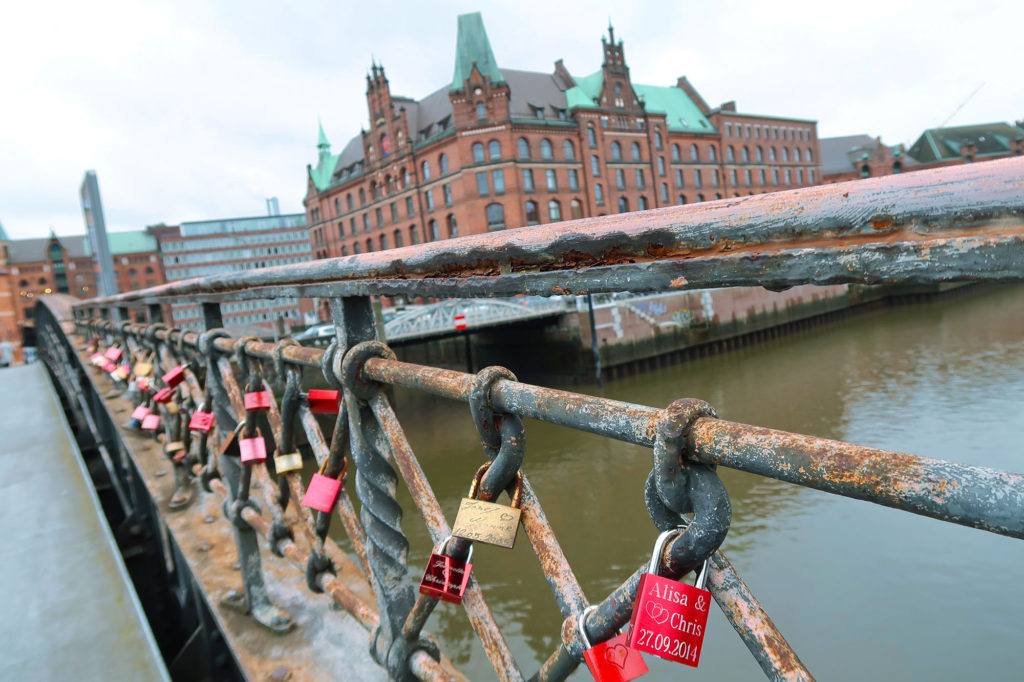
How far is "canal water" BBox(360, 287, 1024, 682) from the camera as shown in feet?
22.5

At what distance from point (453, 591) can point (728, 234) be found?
0.85 m

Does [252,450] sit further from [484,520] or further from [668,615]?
[668,615]

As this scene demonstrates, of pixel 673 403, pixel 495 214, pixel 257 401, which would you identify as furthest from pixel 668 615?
pixel 495 214

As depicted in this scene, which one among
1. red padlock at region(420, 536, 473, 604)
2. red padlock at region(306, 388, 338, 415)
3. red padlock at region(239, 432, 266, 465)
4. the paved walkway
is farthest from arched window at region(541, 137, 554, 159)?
red padlock at region(420, 536, 473, 604)

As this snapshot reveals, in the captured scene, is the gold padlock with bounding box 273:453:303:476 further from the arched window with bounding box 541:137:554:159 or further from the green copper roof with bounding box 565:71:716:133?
the green copper roof with bounding box 565:71:716:133

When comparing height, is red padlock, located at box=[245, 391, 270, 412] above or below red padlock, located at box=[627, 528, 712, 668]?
above

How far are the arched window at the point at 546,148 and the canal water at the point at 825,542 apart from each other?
24.9 m

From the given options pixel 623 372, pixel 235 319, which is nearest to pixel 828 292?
pixel 623 372

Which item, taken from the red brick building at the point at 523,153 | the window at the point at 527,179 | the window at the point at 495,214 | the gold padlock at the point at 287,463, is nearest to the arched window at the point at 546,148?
the red brick building at the point at 523,153

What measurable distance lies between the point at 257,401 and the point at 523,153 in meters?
39.8

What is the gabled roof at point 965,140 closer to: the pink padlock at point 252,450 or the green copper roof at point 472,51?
the green copper roof at point 472,51

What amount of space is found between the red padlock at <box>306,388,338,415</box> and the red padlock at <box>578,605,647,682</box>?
105 cm

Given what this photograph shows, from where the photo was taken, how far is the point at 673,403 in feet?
2.28

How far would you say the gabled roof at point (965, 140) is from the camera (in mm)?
61094
